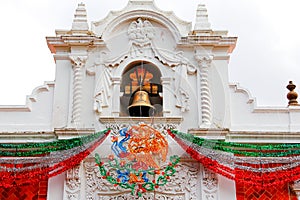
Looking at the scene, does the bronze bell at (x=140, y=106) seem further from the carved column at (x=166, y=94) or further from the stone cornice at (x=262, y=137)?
the stone cornice at (x=262, y=137)

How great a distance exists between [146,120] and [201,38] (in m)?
1.96

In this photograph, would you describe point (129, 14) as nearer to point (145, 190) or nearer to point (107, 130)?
point (107, 130)

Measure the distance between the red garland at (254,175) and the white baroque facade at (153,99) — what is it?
0.80 feet

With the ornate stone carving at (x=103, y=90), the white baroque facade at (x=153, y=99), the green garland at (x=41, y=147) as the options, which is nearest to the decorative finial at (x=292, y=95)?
the white baroque facade at (x=153, y=99)

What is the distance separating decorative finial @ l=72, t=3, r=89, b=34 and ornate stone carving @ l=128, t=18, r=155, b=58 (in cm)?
89

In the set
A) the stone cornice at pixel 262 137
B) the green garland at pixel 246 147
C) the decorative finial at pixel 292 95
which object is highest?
the decorative finial at pixel 292 95

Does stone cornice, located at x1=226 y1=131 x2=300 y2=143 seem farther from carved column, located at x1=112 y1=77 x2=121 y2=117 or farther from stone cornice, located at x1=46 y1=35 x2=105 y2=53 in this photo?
stone cornice, located at x1=46 y1=35 x2=105 y2=53

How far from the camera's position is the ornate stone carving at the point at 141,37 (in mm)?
10828

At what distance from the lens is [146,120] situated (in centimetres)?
1013

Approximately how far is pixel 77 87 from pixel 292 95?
13.5 ft

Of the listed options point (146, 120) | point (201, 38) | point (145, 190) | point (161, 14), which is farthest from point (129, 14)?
point (145, 190)

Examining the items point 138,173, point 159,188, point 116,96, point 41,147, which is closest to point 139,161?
point 138,173

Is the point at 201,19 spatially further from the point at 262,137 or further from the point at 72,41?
the point at 262,137

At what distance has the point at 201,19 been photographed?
1111 cm
